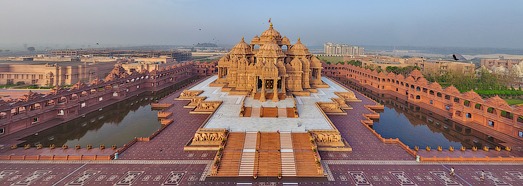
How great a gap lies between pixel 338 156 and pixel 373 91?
1722 inches

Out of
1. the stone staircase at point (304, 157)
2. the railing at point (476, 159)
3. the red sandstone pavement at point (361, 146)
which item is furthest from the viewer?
the red sandstone pavement at point (361, 146)

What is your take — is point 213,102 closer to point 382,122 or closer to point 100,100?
point 100,100

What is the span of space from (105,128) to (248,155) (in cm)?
2117

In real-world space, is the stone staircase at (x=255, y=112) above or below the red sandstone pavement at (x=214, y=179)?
above

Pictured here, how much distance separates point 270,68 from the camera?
39.8 metres

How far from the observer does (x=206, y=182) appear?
18.8 meters

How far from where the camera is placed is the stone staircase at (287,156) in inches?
787

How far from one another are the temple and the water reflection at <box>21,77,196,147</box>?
47.7ft

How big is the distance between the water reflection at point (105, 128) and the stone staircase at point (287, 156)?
1534cm

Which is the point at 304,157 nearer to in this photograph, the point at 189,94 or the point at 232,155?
the point at 232,155

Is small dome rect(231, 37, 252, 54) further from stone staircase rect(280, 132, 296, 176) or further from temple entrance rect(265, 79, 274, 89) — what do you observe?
stone staircase rect(280, 132, 296, 176)

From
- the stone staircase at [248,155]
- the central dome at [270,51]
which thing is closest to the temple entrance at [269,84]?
the central dome at [270,51]

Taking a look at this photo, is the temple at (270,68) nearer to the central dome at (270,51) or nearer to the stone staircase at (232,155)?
the central dome at (270,51)

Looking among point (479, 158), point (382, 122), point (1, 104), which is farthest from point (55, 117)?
point (479, 158)
